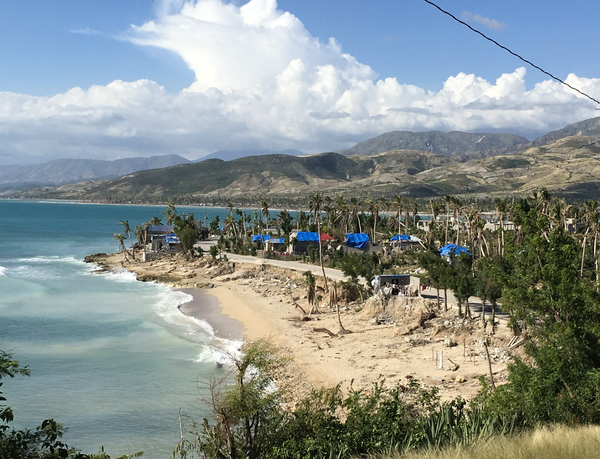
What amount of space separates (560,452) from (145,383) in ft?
75.2

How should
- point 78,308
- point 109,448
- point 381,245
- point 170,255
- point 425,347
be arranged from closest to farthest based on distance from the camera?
point 109,448 → point 425,347 → point 78,308 → point 381,245 → point 170,255

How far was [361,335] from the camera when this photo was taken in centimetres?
3472

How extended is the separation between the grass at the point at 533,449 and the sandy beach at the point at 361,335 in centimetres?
992

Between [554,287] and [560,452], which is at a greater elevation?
[554,287]

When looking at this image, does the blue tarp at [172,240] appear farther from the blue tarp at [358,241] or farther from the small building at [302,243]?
the blue tarp at [358,241]

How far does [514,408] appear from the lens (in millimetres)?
14359

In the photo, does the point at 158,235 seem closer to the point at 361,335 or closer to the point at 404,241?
the point at 404,241

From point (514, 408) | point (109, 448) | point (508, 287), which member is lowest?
point (109, 448)

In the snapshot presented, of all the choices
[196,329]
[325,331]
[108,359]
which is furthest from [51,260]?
[325,331]

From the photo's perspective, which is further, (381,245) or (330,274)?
(381,245)

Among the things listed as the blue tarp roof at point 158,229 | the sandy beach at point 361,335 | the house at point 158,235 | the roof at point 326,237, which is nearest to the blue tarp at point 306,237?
A: the roof at point 326,237

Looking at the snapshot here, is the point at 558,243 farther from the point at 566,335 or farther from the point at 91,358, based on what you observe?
the point at 91,358

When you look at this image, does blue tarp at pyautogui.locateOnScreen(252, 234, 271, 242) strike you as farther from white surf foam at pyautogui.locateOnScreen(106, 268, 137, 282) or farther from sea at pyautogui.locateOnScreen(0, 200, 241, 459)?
sea at pyautogui.locateOnScreen(0, 200, 241, 459)

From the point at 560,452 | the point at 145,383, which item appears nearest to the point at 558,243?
the point at 560,452
